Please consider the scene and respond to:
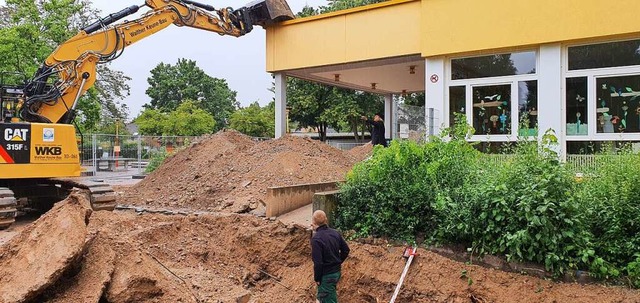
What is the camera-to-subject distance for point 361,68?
52.8 feet

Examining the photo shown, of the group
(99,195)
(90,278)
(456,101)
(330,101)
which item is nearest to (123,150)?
(330,101)

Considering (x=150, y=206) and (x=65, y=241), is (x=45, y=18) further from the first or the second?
(x=65, y=241)

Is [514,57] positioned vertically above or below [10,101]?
above

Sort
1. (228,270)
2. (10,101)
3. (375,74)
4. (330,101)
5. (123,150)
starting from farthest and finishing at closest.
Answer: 1. (330,101)
2. (123,150)
3. (375,74)
4. (10,101)
5. (228,270)

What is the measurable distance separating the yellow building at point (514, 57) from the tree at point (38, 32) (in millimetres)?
16663

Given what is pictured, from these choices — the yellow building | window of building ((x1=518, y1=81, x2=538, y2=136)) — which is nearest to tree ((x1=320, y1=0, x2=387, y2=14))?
the yellow building

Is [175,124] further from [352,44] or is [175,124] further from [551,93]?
[551,93]

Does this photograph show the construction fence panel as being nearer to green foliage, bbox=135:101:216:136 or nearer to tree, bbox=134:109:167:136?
green foliage, bbox=135:101:216:136

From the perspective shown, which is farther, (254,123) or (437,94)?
(254,123)

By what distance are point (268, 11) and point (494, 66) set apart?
7.29 meters

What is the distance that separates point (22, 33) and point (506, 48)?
23134 mm

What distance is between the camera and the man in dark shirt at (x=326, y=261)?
6598 millimetres

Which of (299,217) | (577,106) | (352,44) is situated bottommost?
(299,217)

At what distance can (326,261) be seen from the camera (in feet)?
21.8
